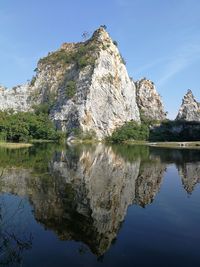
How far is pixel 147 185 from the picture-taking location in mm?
31203

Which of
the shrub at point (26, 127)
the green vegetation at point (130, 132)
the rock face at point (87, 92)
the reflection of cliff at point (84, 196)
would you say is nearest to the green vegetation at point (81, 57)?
the rock face at point (87, 92)

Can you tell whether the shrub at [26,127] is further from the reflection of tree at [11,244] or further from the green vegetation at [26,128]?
the reflection of tree at [11,244]

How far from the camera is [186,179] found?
35.7 metres

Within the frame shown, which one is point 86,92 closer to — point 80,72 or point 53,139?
point 80,72

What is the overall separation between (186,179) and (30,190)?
16.6 meters

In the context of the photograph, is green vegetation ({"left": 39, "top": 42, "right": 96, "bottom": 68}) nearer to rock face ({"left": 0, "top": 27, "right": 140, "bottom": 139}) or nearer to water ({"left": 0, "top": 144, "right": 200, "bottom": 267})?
rock face ({"left": 0, "top": 27, "right": 140, "bottom": 139})

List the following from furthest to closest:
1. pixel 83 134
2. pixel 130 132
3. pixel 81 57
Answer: pixel 81 57, pixel 130 132, pixel 83 134

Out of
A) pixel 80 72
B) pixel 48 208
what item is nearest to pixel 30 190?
pixel 48 208

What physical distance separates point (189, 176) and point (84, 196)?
53.0 feet

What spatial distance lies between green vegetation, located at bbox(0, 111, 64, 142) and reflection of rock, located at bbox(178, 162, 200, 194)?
83.1 metres

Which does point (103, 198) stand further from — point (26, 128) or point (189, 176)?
point (26, 128)

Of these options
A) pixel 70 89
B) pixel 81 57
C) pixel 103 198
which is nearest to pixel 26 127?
pixel 70 89

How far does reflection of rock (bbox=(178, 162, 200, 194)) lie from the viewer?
104ft

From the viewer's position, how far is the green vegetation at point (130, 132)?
527ft
